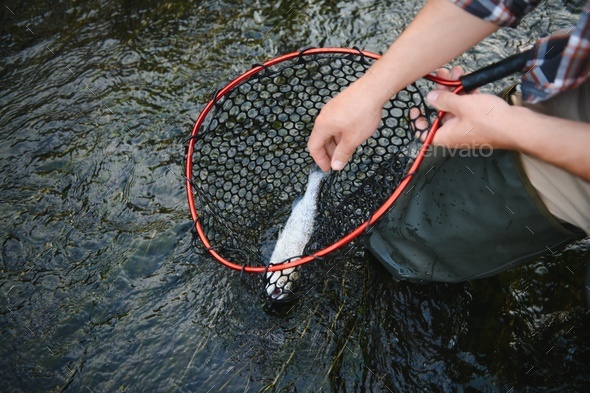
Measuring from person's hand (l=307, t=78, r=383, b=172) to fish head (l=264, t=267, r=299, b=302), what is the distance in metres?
0.71

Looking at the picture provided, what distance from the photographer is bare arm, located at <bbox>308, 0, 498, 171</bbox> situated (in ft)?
5.99

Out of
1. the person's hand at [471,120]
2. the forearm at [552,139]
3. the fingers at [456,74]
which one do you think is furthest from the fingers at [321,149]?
the forearm at [552,139]

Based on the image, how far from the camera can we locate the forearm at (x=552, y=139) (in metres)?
1.62

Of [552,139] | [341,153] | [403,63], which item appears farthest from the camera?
[341,153]

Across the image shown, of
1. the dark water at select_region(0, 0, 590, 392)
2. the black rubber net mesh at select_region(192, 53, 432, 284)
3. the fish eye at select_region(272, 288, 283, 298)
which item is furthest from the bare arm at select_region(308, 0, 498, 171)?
the fish eye at select_region(272, 288, 283, 298)

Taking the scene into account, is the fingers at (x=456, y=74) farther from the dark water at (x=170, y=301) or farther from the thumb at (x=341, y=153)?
the dark water at (x=170, y=301)

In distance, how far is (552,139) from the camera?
1.66 m

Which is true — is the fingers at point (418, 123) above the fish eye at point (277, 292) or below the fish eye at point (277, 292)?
above

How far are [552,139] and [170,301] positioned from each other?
80.5 inches

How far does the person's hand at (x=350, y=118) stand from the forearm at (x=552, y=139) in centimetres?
48

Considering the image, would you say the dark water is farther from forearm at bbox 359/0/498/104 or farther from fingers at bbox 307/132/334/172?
forearm at bbox 359/0/498/104

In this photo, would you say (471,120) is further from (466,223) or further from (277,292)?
(277,292)

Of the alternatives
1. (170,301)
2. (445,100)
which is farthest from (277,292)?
(445,100)

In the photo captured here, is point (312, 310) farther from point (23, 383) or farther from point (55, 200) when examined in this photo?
point (55, 200)
